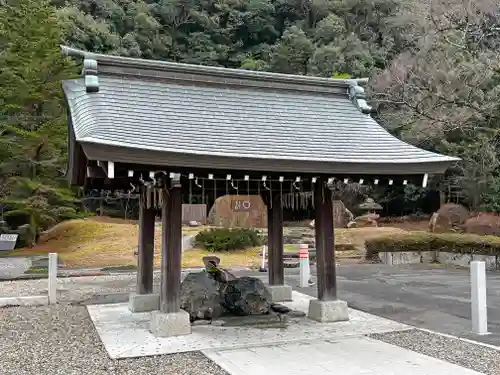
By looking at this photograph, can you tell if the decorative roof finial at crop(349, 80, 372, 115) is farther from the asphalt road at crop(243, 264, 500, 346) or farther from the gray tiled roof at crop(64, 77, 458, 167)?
the asphalt road at crop(243, 264, 500, 346)

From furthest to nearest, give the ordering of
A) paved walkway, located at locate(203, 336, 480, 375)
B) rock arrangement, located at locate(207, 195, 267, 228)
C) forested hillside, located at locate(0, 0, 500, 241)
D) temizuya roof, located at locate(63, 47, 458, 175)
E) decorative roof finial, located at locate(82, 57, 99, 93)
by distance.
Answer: rock arrangement, located at locate(207, 195, 267, 228)
forested hillside, located at locate(0, 0, 500, 241)
decorative roof finial, located at locate(82, 57, 99, 93)
temizuya roof, located at locate(63, 47, 458, 175)
paved walkway, located at locate(203, 336, 480, 375)

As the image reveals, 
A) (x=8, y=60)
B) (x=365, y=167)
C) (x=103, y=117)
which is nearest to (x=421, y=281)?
(x=365, y=167)

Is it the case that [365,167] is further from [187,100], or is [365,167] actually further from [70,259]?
[70,259]

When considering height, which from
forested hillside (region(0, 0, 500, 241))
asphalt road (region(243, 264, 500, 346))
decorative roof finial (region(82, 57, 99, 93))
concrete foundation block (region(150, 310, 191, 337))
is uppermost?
forested hillside (region(0, 0, 500, 241))

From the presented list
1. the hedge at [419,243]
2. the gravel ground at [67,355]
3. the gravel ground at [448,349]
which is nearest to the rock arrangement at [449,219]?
the hedge at [419,243]

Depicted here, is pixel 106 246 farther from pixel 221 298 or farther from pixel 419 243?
pixel 221 298

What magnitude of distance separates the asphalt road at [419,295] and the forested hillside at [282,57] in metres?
5.15

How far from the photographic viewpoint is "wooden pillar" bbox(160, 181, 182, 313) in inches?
280

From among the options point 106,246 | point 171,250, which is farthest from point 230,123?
point 106,246

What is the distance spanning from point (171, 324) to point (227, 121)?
10.9ft

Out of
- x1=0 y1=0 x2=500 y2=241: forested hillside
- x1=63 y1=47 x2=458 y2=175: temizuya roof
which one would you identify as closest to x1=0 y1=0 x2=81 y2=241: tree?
x1=0 y1=0 x2=500 y2=241: forested hillside

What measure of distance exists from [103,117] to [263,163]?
248 cm

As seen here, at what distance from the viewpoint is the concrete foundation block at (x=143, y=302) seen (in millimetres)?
9031

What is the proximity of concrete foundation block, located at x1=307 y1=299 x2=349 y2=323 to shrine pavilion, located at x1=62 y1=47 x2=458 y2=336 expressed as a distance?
17 mm
